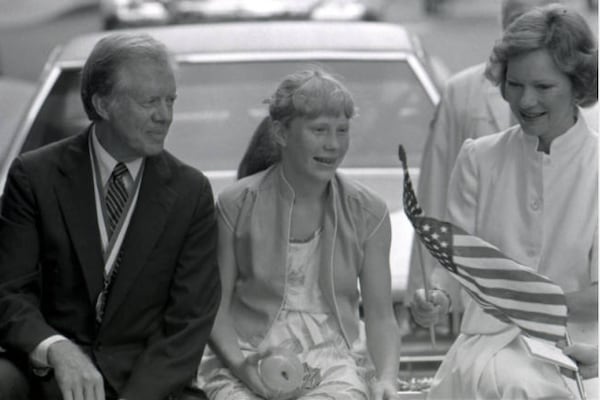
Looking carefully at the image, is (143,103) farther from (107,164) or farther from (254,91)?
(254,91)

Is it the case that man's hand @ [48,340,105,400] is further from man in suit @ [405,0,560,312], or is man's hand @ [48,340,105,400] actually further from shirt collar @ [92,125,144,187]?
man in suit @ [405,0,560,312]

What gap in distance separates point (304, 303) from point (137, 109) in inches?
31.6

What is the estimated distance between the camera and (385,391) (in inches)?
187

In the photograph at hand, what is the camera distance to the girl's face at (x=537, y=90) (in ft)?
15.9

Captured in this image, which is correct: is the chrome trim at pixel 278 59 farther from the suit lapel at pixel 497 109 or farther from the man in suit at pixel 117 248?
the man in suit at pixel 117 248

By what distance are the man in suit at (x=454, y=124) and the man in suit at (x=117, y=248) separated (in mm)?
1653

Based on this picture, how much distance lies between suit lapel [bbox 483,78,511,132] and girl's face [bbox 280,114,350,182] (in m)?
1.46

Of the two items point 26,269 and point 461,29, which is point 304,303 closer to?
point 26,269

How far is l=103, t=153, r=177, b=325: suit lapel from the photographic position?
477 cm

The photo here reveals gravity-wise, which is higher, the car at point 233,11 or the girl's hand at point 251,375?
the girl's hand at point 251,375

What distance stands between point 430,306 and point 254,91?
9.04 ft

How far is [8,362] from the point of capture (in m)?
4.72

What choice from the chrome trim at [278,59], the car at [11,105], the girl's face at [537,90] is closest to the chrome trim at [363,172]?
the chrome trim at [278,59]

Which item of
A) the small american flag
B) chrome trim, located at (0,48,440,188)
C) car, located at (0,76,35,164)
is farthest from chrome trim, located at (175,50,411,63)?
the small american flag
